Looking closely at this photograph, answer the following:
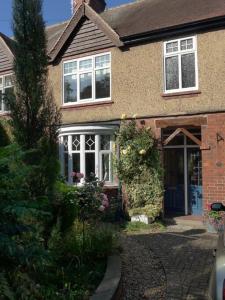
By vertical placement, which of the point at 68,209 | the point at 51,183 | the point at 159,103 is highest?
the point at 159,103

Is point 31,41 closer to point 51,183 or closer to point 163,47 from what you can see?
point 51,183

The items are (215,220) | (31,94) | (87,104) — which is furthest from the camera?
(87,104)

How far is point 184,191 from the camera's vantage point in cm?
1257

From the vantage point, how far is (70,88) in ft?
47.3

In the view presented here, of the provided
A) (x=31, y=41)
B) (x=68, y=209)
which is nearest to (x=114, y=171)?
(x=68, y=209)

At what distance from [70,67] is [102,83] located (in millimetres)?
1689

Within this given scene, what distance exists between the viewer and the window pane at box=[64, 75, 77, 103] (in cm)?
1426

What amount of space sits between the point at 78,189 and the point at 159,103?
17.0ft

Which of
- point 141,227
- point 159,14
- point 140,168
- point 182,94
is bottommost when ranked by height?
point 141,227

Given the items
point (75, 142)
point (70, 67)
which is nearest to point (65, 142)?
point (75, 142)

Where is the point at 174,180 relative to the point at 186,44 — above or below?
below

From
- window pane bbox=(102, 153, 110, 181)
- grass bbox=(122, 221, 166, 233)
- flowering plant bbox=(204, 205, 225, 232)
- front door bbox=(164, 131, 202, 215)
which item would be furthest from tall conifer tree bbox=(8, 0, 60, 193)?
front door bbox=(164, 131, 202, 215)

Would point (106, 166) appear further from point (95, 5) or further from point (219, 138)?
point (95, 5)

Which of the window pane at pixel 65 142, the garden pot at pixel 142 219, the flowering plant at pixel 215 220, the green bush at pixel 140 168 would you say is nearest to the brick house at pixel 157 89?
the window pane at pixel 65 142
